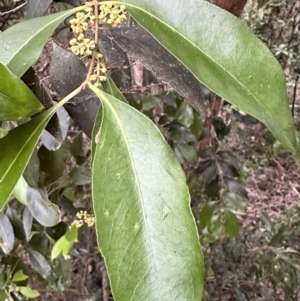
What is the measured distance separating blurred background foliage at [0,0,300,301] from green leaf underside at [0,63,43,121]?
12cm

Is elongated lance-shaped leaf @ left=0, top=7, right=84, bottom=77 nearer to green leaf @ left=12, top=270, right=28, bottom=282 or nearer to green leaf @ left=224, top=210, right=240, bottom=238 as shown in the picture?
green leaf @ left=12, top=270, right=28, bottom=282

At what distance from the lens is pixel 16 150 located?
43 cm

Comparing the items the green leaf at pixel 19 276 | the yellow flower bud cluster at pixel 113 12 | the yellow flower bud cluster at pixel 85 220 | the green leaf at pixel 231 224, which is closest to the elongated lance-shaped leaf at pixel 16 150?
the yellow flower bud cluster at pixel 113 12

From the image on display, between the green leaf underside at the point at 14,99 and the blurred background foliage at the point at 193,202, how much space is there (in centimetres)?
12

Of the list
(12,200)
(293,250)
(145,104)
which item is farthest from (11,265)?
(293,250)

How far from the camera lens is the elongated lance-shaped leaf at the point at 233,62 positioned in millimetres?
411

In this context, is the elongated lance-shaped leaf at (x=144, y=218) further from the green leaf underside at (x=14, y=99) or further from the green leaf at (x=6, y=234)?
the green leaf at (x=6, y=234)

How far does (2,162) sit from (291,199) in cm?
246

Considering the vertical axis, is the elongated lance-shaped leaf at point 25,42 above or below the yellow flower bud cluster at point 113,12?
below

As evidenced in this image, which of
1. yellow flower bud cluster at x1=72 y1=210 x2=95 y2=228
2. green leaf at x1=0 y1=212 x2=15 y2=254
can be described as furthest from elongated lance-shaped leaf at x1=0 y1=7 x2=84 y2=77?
green leaf at x1=0 y1=212 x2=15 y2=254

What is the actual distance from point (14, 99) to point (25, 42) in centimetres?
7

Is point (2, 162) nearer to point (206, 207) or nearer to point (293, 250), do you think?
point (206, 207)

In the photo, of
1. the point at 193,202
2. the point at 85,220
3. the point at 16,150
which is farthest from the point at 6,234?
the point at 193,202

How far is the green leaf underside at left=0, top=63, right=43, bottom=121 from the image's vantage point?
1.30ft
